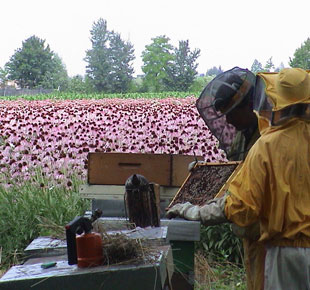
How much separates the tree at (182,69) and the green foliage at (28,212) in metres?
49.9

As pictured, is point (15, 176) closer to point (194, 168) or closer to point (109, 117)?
point (109, 117)

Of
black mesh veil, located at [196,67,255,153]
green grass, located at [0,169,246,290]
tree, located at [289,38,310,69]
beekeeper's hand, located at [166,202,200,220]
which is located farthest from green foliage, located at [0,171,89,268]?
tree, located at [289,38,310,69]

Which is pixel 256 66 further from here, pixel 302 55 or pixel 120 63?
pixel 120 63

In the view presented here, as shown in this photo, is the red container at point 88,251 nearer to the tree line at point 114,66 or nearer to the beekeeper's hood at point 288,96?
the beekeeper's hood at point 288,96

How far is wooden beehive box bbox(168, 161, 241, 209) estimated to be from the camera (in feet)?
13.3

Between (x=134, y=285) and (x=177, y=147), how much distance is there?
4.67 m

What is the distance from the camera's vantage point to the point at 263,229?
292 cm

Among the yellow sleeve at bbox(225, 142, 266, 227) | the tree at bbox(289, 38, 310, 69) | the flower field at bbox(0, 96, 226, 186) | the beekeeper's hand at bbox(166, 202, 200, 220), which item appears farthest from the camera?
the tree at bbox(289, 38, 310, 69)

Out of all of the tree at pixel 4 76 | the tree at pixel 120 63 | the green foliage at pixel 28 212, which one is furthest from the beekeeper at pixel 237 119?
the tree at pixel 4 76

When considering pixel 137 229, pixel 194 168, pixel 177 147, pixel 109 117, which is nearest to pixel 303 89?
pixel 137 229

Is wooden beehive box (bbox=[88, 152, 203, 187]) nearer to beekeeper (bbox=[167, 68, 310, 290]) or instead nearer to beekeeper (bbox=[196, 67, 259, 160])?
beekeeper (bbox=[196, 67, 259, 160])

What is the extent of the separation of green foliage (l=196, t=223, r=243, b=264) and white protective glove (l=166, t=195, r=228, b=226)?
2701mm

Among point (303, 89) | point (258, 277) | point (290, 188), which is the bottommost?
point (258, 277)

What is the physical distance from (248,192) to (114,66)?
5854 cm
